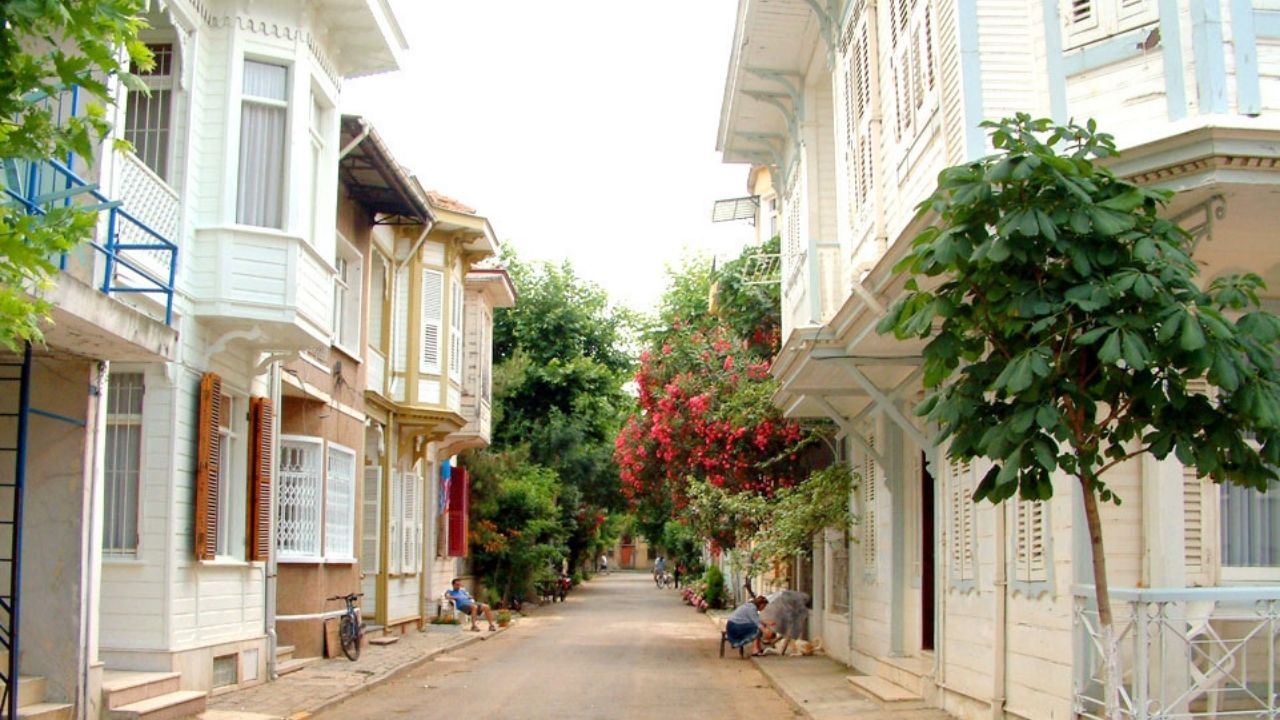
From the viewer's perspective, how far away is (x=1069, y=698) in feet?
33.0

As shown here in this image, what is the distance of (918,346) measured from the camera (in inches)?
542

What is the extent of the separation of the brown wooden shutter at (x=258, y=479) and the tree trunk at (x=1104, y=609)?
11.1 meters

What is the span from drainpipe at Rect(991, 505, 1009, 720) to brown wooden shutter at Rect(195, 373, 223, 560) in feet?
26.2

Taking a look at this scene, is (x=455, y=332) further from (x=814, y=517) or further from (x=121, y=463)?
(x=121, y=463)

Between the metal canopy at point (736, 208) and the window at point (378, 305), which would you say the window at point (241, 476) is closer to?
the window at point (378, 305)

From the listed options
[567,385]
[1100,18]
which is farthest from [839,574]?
[567,385]

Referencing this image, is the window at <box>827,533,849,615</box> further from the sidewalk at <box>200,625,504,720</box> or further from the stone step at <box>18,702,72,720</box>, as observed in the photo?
the stone step at <box>18,702,72,720</box>

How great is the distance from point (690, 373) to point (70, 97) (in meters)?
15.7

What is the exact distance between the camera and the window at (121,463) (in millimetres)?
13953

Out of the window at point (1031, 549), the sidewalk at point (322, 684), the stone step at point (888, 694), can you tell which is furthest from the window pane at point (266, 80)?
the stone step at point (888, 694)

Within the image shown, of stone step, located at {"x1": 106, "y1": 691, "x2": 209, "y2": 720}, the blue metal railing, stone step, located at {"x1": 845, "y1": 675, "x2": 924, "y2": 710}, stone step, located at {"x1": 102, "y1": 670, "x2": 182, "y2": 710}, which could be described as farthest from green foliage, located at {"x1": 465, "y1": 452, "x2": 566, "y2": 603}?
the blue metal railing

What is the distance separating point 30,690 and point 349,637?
8669 mm

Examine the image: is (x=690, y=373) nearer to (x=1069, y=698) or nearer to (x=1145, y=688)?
(x=1069, y=698)

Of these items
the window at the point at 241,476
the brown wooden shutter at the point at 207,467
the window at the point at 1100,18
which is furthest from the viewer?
the window at the point at 241,476
